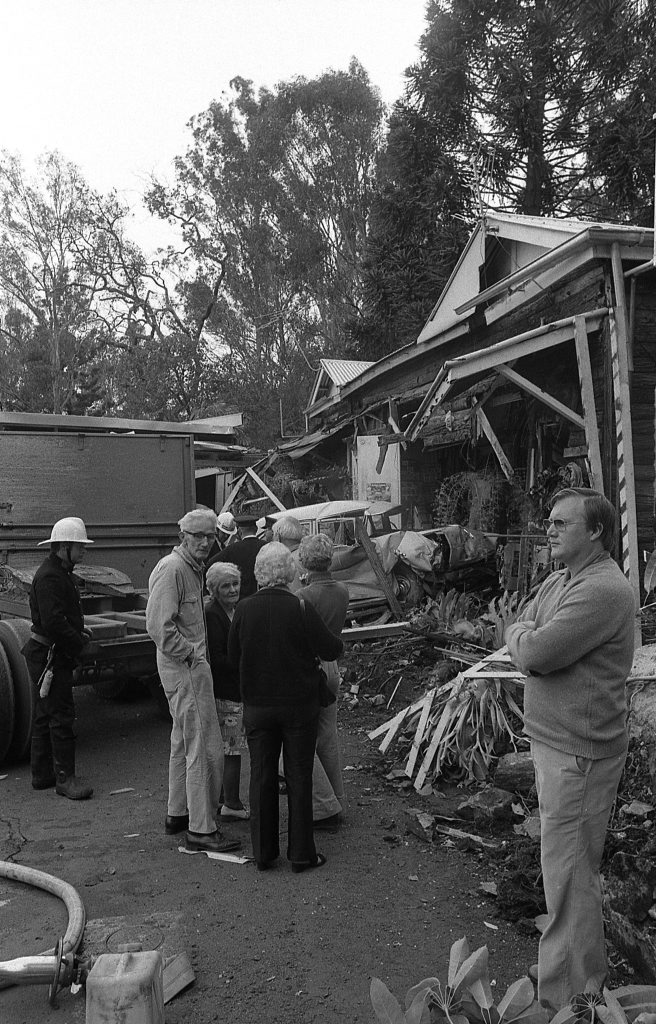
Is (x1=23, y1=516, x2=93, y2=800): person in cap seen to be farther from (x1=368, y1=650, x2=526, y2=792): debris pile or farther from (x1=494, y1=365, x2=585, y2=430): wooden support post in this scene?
(x1=494, y1=365, x2=585, y2=430): wooden support post

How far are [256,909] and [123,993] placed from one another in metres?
1.52

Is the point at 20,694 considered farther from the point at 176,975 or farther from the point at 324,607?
the point at 176,975

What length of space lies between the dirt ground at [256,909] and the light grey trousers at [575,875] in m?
0.50

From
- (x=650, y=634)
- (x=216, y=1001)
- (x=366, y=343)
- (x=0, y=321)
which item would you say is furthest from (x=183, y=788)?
(x=0, y=321)

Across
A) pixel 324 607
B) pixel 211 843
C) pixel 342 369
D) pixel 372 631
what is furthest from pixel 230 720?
pixel 342 369

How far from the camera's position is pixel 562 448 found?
997 cm

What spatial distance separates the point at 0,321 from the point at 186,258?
41.8ft

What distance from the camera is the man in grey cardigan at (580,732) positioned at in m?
2.79

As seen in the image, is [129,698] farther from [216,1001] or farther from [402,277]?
[402,277]

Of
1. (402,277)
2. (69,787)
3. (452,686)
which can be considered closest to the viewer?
(69,787)

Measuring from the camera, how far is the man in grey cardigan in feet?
9.17

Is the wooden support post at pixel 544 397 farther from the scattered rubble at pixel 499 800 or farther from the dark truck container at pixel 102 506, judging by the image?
the dark truck container at pixel 102 506

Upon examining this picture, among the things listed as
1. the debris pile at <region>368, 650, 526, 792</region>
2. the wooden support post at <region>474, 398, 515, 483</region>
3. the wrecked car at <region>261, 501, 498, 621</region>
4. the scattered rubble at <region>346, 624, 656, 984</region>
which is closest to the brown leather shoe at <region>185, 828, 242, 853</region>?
the scattered rubble at <region>346, 624, 656, 984</region>

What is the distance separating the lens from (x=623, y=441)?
777 centimetres
